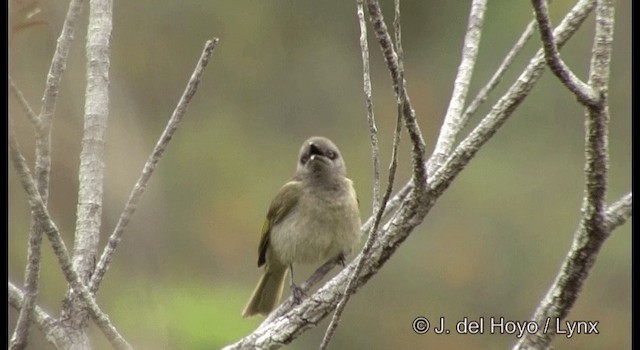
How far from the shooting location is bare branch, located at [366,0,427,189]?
2.68 meters

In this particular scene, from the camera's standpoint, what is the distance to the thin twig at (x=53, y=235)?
2.38 meters

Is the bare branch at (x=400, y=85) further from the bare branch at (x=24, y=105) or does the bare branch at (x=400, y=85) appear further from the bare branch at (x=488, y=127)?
the bare branch at (x=24, y=105)

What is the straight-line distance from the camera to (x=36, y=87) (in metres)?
7.93

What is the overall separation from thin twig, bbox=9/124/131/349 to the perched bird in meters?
2.89

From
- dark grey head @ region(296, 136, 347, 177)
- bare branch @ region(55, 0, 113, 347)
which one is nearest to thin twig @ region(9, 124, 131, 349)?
bare branch @ region(55, 0, 113, 347)

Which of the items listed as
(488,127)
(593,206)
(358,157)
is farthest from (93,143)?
(358,157)

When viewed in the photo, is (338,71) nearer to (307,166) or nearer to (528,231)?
(528,231)

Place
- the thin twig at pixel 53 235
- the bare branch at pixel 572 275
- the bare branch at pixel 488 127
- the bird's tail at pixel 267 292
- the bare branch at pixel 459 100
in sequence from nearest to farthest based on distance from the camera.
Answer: the thin twig at pixel 53 235
the bare branch at pixel 572 275
the bare branch at pixel 488 127
the bare branch at pixel 459 100
the bird's tail at pixel 267 292

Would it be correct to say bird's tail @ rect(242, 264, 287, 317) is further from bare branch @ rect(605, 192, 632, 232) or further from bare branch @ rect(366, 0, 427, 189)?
bare branch @ rect(605, 192, 632, 232)

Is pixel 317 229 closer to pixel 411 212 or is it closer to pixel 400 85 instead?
pixel 411 212

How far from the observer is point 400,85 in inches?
109

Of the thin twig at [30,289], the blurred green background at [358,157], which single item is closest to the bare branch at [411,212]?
the thin twig at [30,289]

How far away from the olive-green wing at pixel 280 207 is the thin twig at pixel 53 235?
3.17m
